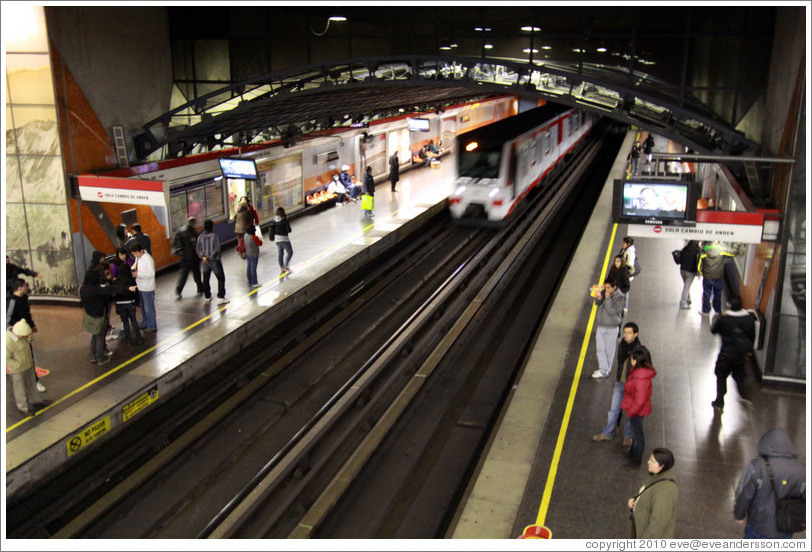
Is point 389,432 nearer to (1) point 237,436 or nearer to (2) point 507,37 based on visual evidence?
(1) point 237,436

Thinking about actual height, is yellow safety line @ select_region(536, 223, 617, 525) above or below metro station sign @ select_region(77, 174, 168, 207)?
below

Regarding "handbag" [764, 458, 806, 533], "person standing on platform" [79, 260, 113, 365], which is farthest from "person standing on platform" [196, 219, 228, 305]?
"handbag" [764, 458, 806, 533]

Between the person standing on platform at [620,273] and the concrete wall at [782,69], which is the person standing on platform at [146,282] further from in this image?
the concrete wall at [782,69]

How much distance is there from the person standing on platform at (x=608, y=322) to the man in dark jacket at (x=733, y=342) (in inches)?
48.0

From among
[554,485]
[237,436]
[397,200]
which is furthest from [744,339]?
[397,200]

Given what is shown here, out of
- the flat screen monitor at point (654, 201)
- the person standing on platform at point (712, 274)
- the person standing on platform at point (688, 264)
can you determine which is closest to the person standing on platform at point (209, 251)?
the flat screen monitor at point (654, 201)

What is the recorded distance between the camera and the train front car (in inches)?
730

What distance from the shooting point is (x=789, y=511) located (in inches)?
218

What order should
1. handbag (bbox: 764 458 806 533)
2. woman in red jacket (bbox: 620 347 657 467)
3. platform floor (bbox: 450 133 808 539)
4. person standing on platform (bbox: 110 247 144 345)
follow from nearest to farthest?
handbag (bbox: 764 458 806 533)
platform floor (bbox: 450 133 808 539)
woman in red jacket (bbox: 620 347 657 467)
person standing on platform (bbox: 110 247 144 345)

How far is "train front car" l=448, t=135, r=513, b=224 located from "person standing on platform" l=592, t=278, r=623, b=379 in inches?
360

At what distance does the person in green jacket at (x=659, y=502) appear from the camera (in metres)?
5.41

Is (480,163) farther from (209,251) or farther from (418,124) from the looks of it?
(418,124)

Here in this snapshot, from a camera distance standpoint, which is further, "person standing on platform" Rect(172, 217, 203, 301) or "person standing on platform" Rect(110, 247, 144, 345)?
"person standing on platform" Rect(172, 217, 203, 301)

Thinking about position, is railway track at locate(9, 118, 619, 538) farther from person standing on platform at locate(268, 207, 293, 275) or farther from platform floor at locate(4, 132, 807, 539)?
person standing on platform at locate(268, 207, 293, 275)
